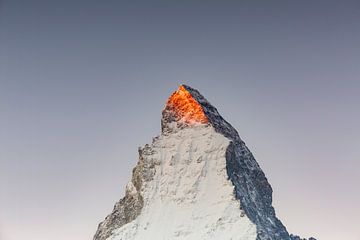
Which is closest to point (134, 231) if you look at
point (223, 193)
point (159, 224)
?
point (159, 224)

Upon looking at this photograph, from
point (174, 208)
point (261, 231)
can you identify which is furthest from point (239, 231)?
point (174, 208)

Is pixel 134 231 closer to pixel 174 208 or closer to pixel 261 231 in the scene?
pixel 174 208

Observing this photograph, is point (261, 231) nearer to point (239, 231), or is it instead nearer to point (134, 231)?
point (239, 231)

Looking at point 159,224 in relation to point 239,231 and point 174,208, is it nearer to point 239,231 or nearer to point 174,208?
point 174,208

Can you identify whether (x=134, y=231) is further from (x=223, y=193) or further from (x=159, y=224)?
(x=223, y=193)
